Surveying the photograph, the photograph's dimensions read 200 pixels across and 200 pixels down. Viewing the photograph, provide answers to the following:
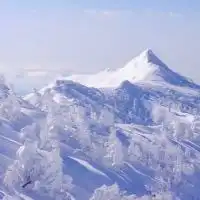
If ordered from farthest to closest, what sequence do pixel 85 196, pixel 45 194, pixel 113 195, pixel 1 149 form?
pixel 1 149 → pixel 85 196 → pixel 45 194 → pixel 113 195

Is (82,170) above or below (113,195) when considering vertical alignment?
below

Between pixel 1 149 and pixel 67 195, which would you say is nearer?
pixel 67 195

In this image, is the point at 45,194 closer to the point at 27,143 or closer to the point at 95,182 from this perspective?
the point at 27,143

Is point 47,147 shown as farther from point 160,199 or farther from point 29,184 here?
point 160,199

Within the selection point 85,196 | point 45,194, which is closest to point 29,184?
point 45,194

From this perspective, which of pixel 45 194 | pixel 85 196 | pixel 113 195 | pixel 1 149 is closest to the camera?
pixel 113 195

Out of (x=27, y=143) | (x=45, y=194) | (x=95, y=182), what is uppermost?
(x=27, y=143)

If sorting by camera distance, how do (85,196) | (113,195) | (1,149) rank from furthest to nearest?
(1,149) → (85,196) → (113,195)

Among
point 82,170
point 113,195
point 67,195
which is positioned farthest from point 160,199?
point 82,170

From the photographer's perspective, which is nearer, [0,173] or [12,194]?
[12,194]
